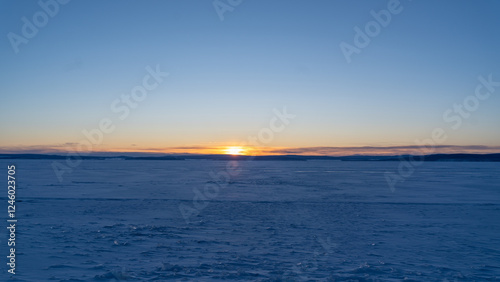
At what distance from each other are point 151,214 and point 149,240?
3555 millimetres

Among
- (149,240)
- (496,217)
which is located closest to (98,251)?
(149,240)

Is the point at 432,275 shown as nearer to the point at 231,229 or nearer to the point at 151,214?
the point at 231,229

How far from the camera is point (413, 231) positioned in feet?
31.9

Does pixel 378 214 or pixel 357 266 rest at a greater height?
Result: pixel 378 214

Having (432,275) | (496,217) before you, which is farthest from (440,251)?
(496,217)

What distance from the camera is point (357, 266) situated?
22.2 ft

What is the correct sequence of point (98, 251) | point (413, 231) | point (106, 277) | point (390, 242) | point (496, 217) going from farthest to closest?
1. point (496, 217)
2. point (413, 231)
3. point (390, 242)
4. point (98, 251)
5. point (106, 277)

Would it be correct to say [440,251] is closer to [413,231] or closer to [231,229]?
[413,231]

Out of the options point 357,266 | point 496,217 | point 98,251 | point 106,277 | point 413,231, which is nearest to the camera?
point 106,277

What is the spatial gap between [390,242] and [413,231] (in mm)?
1538

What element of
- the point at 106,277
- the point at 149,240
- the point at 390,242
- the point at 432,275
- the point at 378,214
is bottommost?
the point at 432,275

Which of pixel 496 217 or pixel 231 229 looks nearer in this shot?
pixel 231 229

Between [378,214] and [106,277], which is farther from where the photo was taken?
[378,214]

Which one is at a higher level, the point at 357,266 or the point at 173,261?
the point at 173,261
